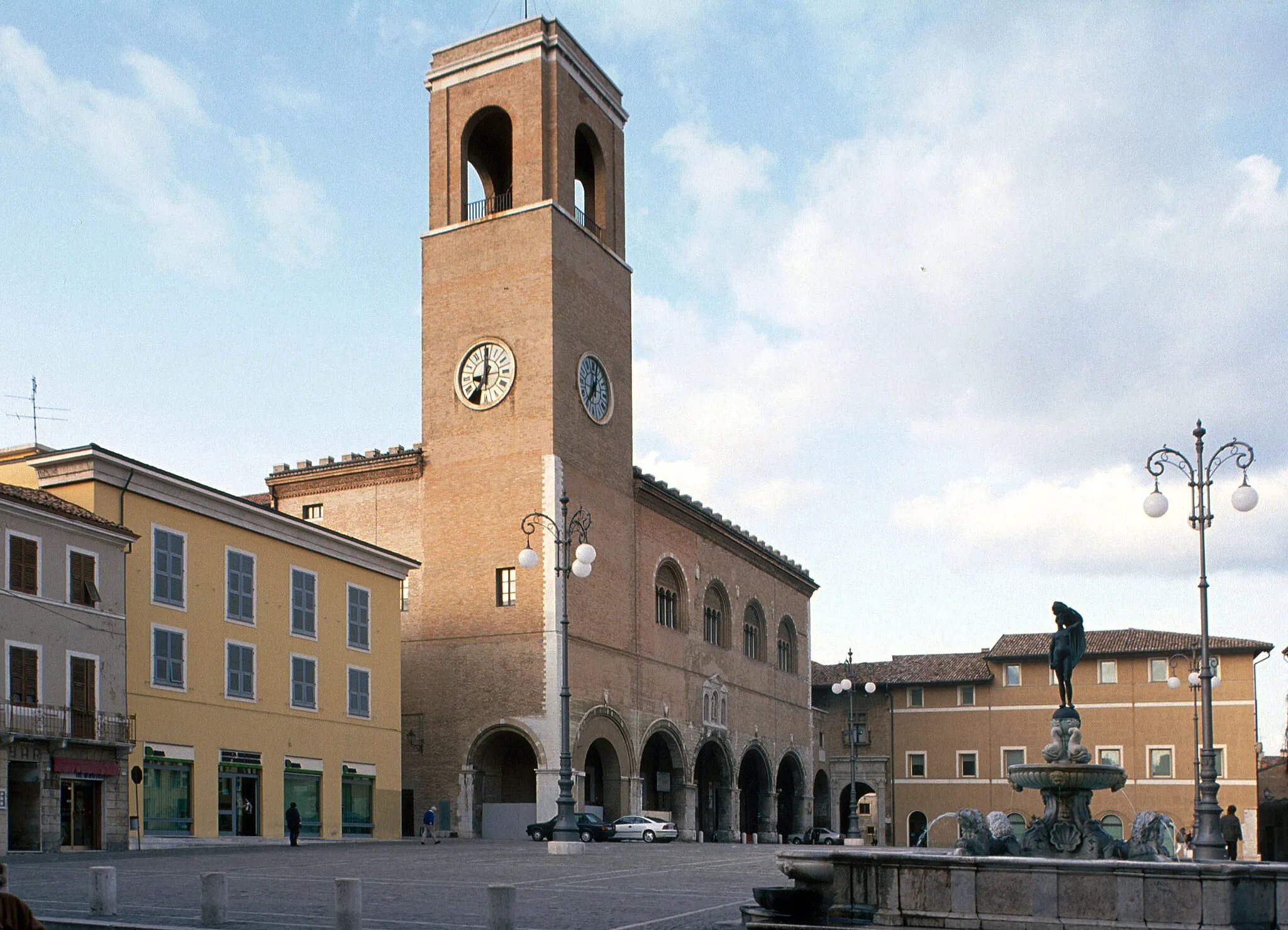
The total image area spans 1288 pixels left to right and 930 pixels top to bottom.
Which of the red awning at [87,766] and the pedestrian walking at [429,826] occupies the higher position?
the red awning at [87,766]

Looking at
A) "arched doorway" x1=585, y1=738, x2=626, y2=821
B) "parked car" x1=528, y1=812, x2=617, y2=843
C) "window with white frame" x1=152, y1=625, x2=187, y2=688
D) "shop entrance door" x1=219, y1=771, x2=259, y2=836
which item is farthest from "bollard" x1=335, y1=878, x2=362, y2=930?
"arched doorway" x1=585, y1=738, x2=626, y2=821

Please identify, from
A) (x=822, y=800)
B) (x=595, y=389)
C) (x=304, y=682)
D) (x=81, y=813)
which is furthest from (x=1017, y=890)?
(x=822, y=800)

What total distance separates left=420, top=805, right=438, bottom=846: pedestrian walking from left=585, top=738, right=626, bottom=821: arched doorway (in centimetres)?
596

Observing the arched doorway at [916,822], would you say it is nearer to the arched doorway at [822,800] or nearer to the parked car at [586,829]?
the arched doorway at [822,800]

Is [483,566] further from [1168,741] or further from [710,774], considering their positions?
[1168,741]

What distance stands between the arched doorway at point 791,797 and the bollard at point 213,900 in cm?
5810

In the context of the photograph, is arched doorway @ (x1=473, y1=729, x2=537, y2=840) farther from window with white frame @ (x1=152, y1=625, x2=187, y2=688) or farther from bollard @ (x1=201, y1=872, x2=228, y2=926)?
bollard @ (x1=201, y1=872, x2=228, y2=926)

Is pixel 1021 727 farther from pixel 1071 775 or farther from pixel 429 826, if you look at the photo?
pixel 1071 775

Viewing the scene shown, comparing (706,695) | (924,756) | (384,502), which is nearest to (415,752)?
(384,502)

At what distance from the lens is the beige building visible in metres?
69.6

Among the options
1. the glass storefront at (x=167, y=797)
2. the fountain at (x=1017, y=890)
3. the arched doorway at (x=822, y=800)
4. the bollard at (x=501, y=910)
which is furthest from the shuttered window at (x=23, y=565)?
the arched doorway at (x=822, y=800)

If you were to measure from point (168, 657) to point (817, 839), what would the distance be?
3407 cm

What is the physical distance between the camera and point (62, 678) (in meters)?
31.0

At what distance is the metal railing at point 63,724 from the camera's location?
96.7 ft
